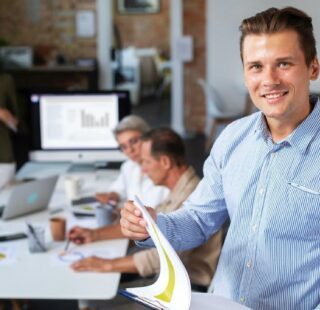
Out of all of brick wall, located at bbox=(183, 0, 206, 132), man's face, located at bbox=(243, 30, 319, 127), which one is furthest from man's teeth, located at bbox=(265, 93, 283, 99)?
brick wall, located at bbox=(183, 0, 206, 132)

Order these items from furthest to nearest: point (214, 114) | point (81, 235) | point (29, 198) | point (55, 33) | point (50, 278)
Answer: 1. point (55, 33)
2. point (214, 114)
3. point (29, 198)
4. point (81, 235)
5. point (50, 278)

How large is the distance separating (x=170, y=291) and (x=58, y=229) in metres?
1.42

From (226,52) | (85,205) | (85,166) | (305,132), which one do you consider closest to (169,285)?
(305,132)

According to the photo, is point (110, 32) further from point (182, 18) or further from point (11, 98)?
point (11, 98)

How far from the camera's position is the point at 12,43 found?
9281 millimetres

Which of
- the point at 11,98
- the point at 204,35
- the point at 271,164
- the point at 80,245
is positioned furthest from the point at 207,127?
the point at 271,164

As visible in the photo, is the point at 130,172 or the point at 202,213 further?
the point at 130,172

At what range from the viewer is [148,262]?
254cm

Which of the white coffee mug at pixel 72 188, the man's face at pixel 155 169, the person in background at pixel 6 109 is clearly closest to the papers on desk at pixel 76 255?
the man's face at pixel 155 169

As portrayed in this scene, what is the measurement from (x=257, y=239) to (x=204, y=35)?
273 inches

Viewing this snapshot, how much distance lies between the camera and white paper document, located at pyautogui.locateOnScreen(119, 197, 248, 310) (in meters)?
1.32

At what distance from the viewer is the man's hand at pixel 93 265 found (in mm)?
2398

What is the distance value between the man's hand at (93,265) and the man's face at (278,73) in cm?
125

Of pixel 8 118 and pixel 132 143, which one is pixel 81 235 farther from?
pixel 8 118
